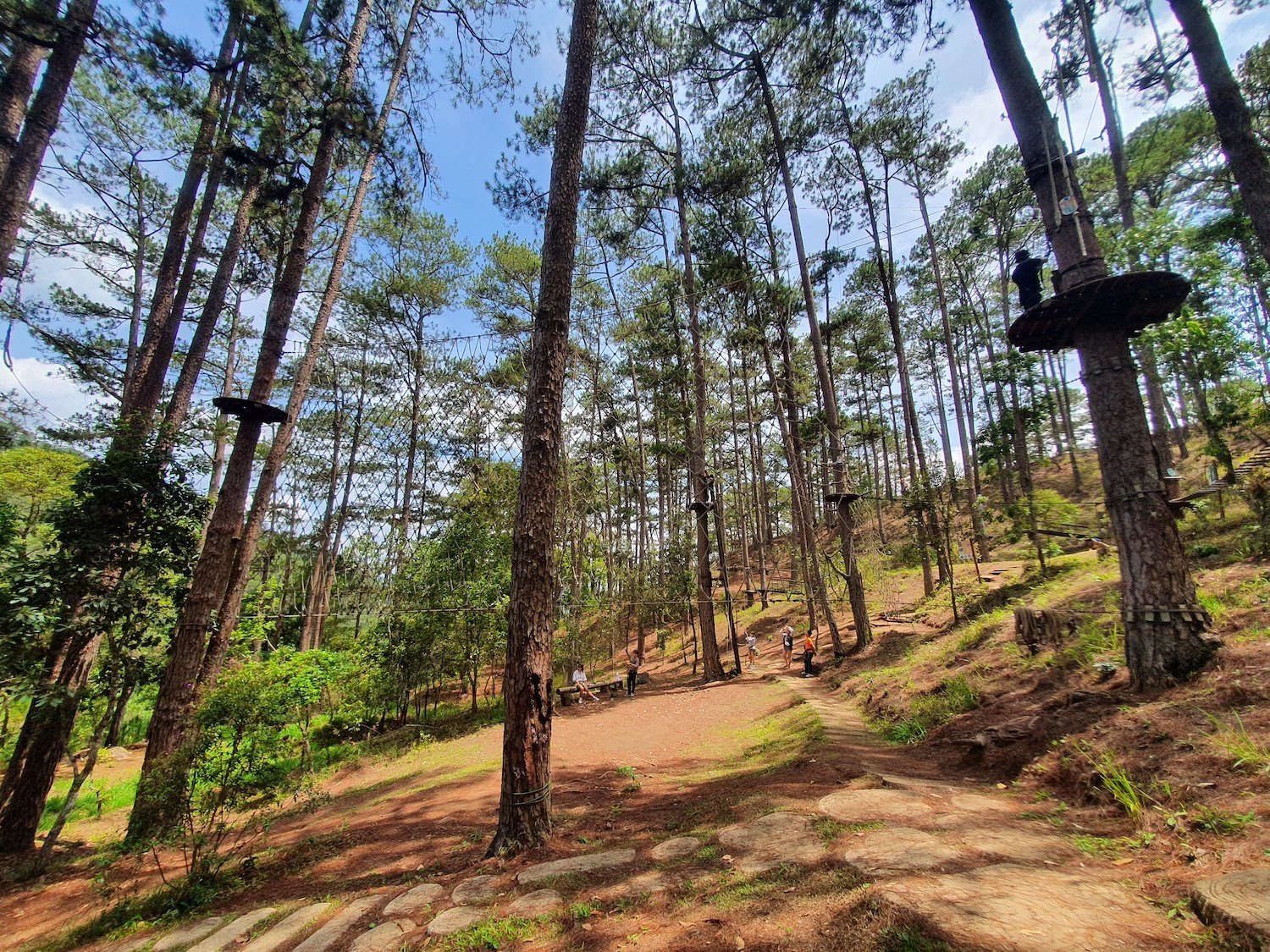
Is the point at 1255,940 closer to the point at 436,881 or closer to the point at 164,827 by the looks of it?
the point at 436,881

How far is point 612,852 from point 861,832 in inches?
61.7

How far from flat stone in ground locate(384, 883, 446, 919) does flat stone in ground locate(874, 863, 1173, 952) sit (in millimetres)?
2501

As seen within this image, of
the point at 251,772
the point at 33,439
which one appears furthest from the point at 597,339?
the point at 33,439

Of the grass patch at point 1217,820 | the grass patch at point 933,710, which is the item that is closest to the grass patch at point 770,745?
the grass patch at point 933,710

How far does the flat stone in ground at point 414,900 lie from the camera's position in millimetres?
2842

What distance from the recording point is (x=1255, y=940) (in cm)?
146

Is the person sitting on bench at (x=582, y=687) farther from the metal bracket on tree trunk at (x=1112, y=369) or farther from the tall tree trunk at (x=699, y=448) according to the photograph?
the metal bracket on tree trunk at (x=1112, y=369)

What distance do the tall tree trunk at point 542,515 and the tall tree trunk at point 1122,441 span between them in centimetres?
407

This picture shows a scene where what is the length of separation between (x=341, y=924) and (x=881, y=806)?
327 cm

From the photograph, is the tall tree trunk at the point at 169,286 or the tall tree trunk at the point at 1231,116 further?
the tall tree trunk at the point at 169,286

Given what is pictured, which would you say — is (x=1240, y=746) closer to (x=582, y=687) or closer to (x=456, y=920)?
(x=456, y=920)

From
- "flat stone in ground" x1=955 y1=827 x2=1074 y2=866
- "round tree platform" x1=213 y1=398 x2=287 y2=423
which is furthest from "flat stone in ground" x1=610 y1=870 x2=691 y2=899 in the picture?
"round tree platform" x1=213 y1=398 x2=287 y2=423

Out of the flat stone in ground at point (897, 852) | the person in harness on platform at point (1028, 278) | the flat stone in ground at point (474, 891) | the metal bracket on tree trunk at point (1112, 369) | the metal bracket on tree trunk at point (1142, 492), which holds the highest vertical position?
the person in harness on platform at point (1028, 278)

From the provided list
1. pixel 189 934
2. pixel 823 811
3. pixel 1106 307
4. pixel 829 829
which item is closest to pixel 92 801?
pixel 189 934
